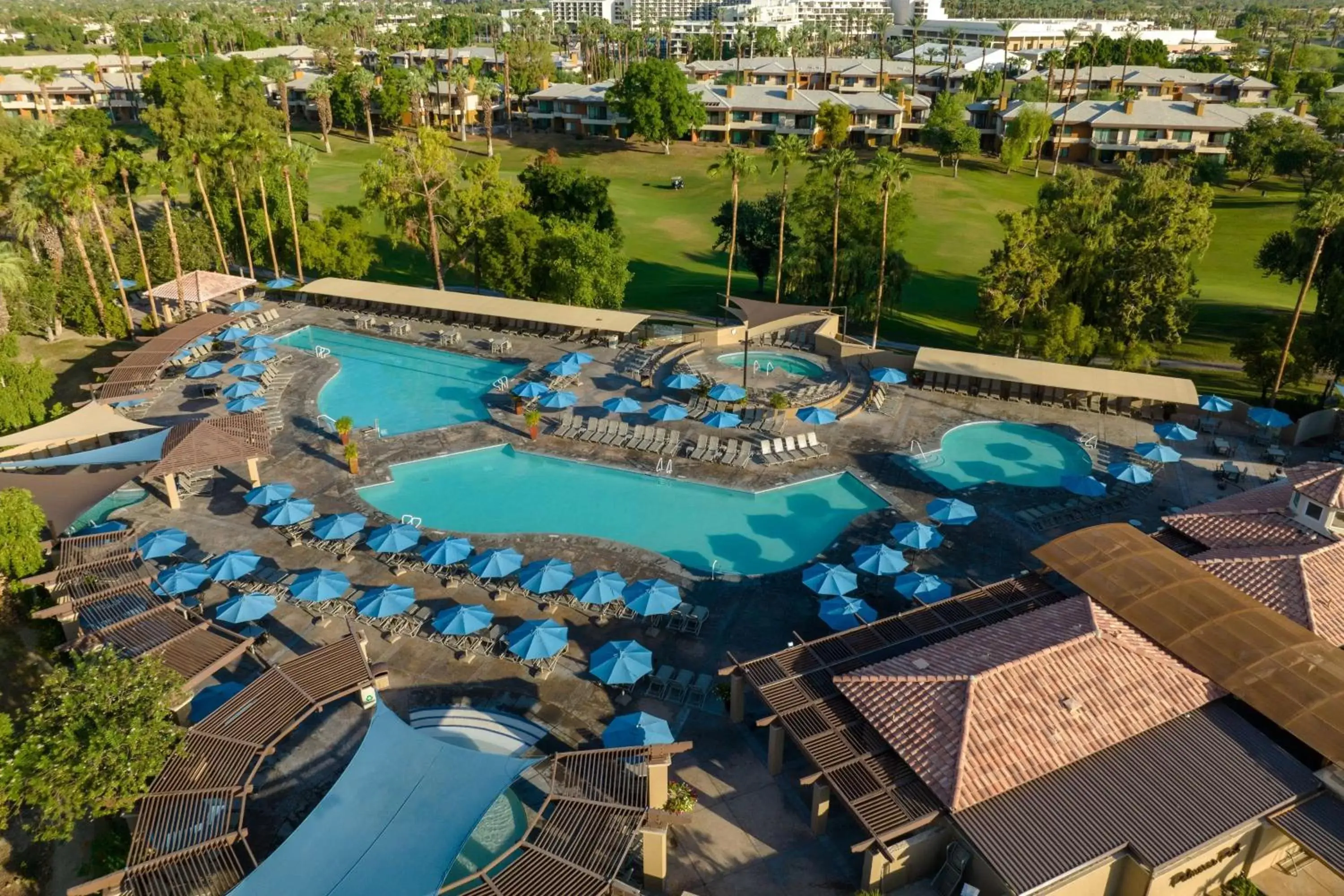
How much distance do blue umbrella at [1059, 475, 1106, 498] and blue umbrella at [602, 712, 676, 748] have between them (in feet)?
66.3

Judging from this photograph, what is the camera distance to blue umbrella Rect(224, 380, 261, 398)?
138 feet

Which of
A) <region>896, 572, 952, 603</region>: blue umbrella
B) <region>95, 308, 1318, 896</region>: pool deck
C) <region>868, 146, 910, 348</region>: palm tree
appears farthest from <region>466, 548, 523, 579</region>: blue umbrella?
<region>868, 146, 910, 348</region>: palm tree

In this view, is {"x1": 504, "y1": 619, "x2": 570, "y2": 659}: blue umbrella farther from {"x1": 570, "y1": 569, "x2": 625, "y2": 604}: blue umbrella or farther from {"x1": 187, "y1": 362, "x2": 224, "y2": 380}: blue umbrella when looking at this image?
{"x1": 187, "y1": 362, "x2": 224, "y2": 380}: blue umbrella

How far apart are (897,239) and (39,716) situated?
172 ft

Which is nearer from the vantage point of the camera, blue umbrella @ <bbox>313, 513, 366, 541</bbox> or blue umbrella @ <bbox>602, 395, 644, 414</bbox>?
blue umbrella @ <bbox>313, 513, 366, 541</bbox>

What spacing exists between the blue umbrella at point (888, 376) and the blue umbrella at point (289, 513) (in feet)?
88.6

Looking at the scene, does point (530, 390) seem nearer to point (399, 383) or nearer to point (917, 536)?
point (399, 383)

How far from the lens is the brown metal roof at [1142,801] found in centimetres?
1794

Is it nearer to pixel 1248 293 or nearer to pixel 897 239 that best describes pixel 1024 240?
pixel 897 239

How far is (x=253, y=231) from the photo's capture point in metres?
64.1

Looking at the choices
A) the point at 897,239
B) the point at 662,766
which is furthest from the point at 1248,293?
the point at 662,766

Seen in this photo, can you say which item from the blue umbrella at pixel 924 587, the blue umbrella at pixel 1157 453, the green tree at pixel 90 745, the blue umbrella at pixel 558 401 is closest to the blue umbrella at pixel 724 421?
the blue umbrella at pixel 558 401

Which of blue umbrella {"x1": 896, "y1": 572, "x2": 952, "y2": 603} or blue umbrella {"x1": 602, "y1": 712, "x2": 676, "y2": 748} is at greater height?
blue umbrella {"x1": 896, "y1": 572, "x2": 952, "y2": 603}

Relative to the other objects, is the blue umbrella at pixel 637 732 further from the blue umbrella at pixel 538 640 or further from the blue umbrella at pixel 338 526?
the blue umbrella at pixel 338 526
